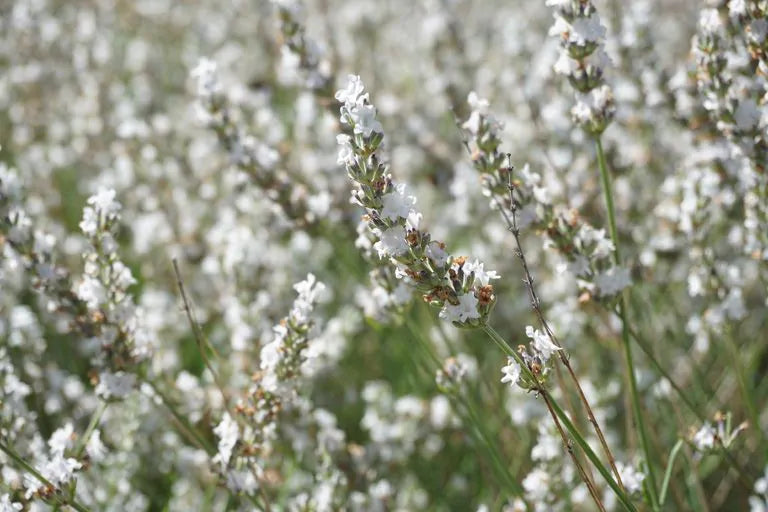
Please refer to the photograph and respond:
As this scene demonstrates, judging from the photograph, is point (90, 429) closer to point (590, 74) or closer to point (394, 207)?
point (394, 207)

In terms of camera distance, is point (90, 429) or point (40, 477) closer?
point (40, 477)

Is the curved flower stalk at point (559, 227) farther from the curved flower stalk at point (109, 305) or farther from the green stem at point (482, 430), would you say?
the curved flower stalk at point (109, 305)

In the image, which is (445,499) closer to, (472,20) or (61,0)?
(472,20)

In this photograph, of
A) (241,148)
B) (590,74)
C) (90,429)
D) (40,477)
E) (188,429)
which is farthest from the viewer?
(241,148)

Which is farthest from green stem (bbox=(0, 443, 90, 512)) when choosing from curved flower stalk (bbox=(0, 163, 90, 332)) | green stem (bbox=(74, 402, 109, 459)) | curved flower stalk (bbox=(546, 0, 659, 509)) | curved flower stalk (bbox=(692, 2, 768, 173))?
curved flower stalk (bbox=(692, 2, 768, 173))

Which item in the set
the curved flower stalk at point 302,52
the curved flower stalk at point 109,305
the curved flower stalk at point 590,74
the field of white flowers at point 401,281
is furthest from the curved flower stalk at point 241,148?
the curved flower stalk at point 590,74

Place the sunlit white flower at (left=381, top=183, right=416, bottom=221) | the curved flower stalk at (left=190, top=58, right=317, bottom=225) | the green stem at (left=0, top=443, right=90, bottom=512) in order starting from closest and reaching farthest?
the sunlit white flower at (left=381, top=183, right=416, bottom=221) < the green stem at (left=0, top=443, right=90, bottom=512) < the curved flower stalk at (left=190, top=58, right=317, bottom=225)

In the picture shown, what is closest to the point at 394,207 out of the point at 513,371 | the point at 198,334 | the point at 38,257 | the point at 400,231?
the point at 400,231

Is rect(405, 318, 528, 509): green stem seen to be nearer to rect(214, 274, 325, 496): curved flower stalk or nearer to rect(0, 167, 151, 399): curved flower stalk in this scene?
rect(214, 274, 325, 496): curved flower stalk
